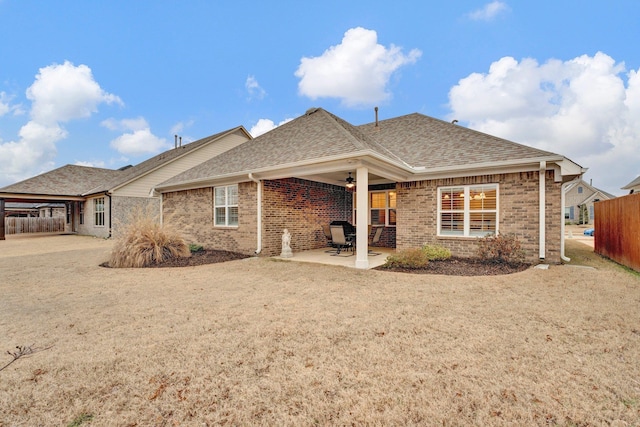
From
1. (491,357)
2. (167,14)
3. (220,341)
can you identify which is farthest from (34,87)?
(491,357)

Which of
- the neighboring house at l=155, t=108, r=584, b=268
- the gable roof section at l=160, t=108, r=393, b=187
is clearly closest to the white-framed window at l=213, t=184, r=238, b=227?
the neighboring house at l=155, t=108, r=584, b=268

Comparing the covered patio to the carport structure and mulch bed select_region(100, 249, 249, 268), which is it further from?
the carport structure

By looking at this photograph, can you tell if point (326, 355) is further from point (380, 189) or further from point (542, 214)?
point (380, 189)

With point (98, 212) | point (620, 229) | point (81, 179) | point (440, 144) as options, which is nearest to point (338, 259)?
point (440, 144)

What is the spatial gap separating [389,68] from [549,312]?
44.5ft

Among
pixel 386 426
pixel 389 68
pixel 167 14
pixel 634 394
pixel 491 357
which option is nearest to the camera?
pixel 386 426

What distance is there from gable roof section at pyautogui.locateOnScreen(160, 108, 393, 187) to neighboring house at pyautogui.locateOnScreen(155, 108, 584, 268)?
63 millimetres

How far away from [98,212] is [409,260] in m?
21.3

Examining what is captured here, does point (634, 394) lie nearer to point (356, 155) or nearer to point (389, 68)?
point (356, 155)

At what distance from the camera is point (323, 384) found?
8.01 ft

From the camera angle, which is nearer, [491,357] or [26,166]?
[491,357]

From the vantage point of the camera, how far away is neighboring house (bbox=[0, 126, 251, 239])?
18062 mm

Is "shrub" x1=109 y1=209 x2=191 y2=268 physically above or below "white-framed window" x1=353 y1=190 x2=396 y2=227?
below

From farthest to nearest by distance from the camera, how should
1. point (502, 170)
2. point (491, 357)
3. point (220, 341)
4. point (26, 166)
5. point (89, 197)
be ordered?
1. point (26, 166)
2. point (89, 197)
3. point (502, 170)
4. point (220, 341)
5. point (491, 357)
